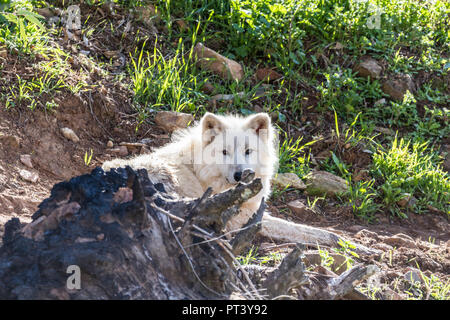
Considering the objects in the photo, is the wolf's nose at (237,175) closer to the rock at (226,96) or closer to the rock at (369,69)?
the rock at (226,96)

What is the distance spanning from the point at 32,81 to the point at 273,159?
2.94 metres

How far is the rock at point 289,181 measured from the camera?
19.9 ft

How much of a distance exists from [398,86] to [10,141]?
5.15 meters

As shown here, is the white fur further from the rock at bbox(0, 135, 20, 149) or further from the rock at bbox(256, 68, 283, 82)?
the rock at bbox(256, 68, 283, 82)

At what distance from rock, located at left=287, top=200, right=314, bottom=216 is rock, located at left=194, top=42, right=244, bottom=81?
7.10 ft

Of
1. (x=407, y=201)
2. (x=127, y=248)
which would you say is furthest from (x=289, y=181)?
(x=127, y=248)

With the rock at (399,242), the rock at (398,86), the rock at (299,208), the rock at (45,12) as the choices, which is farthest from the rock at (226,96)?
the rock at (399,242)

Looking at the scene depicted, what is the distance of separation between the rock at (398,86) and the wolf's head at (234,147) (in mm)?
3042

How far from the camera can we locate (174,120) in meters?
6.43

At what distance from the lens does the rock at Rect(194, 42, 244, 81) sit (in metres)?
7.21

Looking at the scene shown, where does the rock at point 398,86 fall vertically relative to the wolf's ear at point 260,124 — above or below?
below

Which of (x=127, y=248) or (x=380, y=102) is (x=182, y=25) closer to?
(x=380, y=102)

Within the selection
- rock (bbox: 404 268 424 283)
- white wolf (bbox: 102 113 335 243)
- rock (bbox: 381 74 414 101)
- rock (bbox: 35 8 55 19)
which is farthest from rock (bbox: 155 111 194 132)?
rock (bbox: 404 268 424 283)

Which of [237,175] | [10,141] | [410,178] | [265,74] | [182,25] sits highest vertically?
[182,25]
